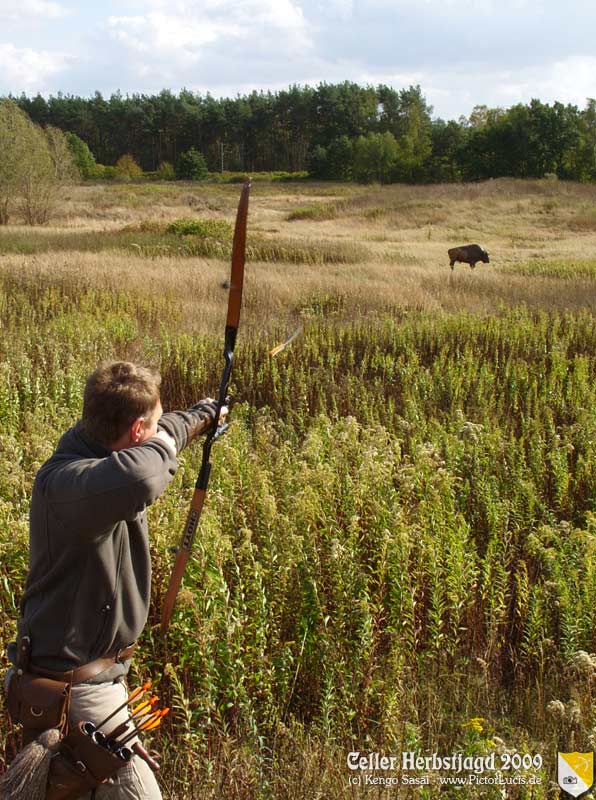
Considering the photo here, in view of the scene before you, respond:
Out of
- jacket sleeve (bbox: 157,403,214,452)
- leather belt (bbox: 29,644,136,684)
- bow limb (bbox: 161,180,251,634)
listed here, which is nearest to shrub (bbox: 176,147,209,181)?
bow limb (bbox: 161,180,251,634)

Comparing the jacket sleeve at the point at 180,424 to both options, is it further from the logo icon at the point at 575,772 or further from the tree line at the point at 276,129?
the tree line at the point at 276,129

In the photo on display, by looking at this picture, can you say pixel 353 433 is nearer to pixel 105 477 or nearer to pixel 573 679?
pixel 573 679

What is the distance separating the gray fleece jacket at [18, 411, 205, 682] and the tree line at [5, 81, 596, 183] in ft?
251

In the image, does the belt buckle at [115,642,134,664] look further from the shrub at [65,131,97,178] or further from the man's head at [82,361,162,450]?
the shrub at [65,131,97,178]

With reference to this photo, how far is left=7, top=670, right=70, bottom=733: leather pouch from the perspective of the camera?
2441 mm

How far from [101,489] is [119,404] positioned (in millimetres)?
327

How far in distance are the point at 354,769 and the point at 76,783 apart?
120cm

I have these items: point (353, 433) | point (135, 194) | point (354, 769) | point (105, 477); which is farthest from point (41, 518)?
point (135, 194)

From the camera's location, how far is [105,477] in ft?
7.95

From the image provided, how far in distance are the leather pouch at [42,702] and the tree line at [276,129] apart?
76707 mm

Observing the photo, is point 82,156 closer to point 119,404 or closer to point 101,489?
point 119,404

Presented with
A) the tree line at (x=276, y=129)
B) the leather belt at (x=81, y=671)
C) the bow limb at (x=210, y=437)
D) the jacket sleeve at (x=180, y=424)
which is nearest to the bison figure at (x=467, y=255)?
the bow limb at (x=210, y=437)

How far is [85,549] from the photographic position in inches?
98.9

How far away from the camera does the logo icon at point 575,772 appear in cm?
311
